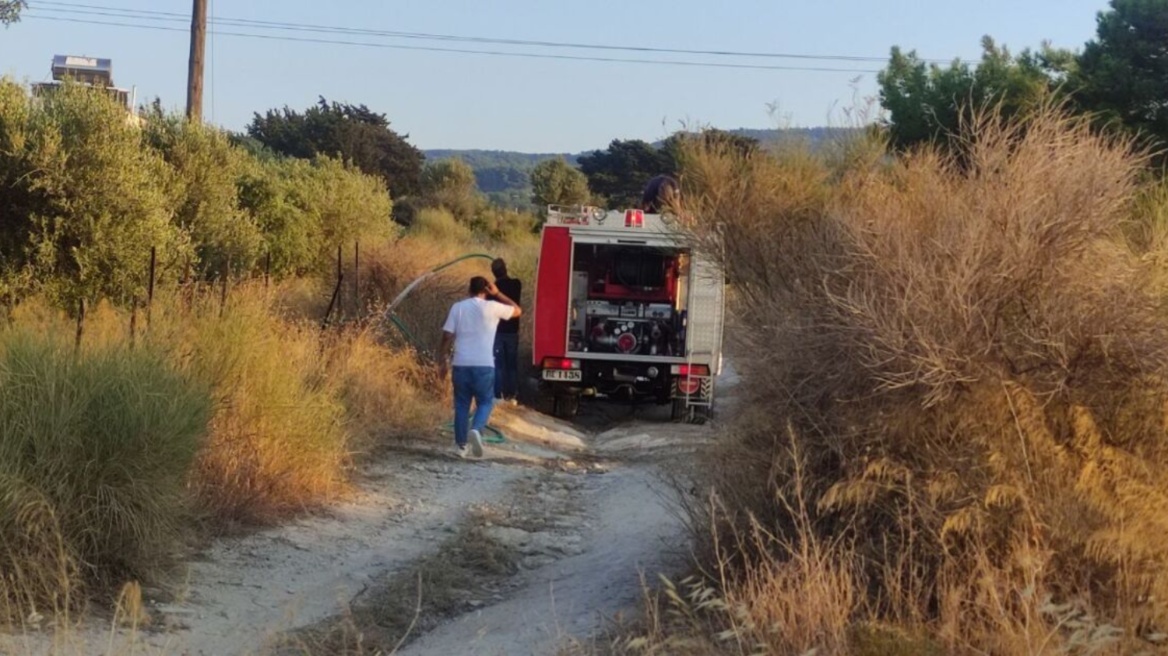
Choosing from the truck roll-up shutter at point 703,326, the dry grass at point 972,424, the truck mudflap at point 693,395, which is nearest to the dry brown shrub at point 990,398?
the dry grass at point 972,424

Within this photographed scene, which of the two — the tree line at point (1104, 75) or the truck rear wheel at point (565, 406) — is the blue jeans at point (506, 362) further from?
the tree line at point (1104, 75)

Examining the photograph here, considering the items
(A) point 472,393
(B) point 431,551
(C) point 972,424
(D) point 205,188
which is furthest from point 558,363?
(C) point 972,424

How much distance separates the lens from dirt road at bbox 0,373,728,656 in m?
6.51

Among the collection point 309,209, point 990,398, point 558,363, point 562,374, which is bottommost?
point 562,374

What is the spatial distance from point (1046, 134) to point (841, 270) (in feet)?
3.79

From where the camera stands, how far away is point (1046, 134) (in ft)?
20.2

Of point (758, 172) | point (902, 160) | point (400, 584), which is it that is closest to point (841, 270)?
point (902, 160)

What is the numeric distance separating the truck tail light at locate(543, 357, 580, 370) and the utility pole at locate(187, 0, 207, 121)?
6552 mm

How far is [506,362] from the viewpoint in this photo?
54.1 ft

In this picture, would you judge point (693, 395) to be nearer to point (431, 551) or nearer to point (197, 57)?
point (431, 551)

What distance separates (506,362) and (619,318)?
1560mm

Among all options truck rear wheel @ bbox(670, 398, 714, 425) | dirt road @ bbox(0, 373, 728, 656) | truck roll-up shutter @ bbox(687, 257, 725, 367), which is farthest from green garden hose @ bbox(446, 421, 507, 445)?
truck rear wheel @ bbox(670, 398, 714, 425)

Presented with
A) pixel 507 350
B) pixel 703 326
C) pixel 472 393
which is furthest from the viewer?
pixel 507 350

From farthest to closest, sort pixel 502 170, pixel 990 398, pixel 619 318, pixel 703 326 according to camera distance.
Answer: pixel 502 170
pixel 619 318
pixel 703 326
pixel 990 398
